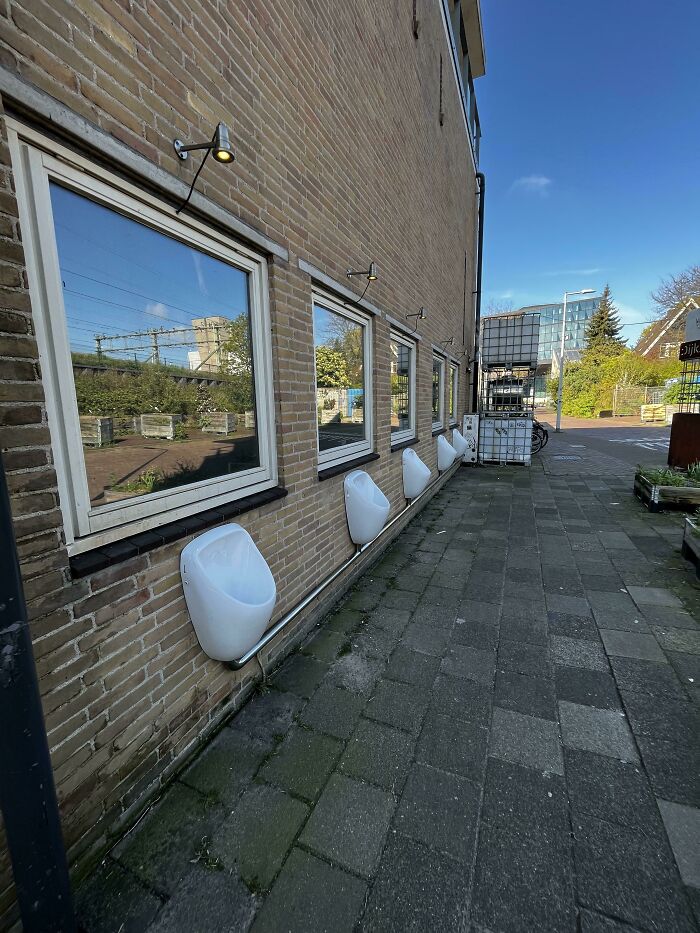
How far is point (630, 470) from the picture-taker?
8.30 metres

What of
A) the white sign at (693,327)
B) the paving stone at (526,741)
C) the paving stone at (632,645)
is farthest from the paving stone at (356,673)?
the white sign at (693,327)

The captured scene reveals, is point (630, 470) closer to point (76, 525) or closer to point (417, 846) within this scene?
point (417, 846)

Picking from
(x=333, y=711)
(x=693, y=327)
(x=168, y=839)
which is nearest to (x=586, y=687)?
(x=333, y=711)

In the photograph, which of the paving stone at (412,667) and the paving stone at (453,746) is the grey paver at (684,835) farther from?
the paving stone at (412,667)

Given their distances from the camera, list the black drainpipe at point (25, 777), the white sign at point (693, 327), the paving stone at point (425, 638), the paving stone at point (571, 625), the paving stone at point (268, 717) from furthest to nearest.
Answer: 1. the white sign at point (693, 327)
2. the paving stone at point (571, 625)
3. the paving stone at point (425, 638)
4. the paving stone at point (268, 717)
5. the black drainpipe at point (25, 777)

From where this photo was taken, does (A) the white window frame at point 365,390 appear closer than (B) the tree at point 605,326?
Yes

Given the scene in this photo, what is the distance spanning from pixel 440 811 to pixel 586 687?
112cm

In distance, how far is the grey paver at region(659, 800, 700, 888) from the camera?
4.18 feet

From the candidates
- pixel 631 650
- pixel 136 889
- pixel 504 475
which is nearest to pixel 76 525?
pixel 136 889

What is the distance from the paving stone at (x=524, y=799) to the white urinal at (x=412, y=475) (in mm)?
3233

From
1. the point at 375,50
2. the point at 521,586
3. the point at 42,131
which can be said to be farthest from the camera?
the point at 375,50

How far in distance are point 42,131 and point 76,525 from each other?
123cm

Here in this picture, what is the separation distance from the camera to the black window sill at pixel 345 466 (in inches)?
116

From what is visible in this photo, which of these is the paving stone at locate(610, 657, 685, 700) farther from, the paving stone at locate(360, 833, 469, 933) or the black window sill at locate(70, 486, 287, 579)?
the black window sill at locate(70, 486, 287, 579)
